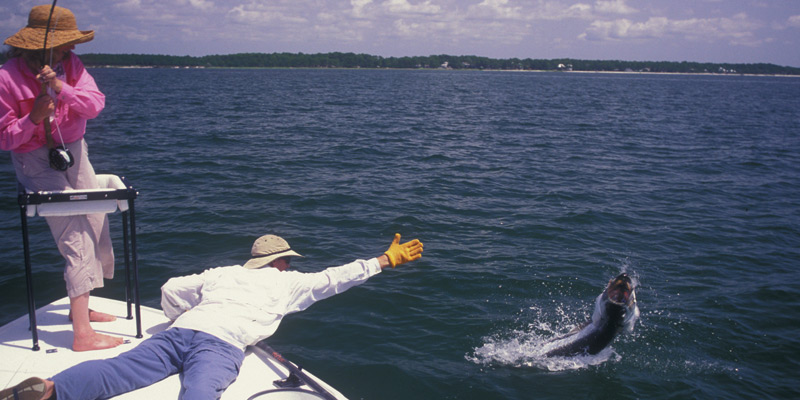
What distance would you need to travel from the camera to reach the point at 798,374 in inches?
263

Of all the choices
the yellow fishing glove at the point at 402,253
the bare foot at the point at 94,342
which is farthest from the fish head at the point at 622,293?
the bare foot at the point at 94,342

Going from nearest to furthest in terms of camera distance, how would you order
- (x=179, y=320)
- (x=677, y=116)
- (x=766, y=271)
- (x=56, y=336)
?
1. (x=179, y=320)
2. (x=56, y=336)
3. (x=766, y=271)
4. (x=677, y=116)

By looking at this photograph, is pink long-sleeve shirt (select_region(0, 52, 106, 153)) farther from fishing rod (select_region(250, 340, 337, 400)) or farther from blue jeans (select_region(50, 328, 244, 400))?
fishing rod (select_region(250, 340, 337, 400))

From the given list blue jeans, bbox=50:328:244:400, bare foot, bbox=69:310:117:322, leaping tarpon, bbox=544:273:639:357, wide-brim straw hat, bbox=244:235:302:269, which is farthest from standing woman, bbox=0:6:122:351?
leaping tarpon, bbox=544:273:639:357

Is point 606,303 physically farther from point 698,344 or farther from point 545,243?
point 545,243

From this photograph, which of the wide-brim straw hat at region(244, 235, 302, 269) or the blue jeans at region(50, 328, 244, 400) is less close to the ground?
the wide-brim straw hat at region(244, 235, 302, 269)

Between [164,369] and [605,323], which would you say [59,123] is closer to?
[164,369]

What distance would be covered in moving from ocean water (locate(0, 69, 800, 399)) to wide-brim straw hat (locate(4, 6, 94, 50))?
4.10 metres

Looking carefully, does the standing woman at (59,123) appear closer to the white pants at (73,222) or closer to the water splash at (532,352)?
the white pants at (73,222)

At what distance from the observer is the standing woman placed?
12.5 feet

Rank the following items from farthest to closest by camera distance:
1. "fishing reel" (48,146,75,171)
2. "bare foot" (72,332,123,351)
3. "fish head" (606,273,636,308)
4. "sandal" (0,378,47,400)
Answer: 1. "fish head" (606,273,636,308)
2. "bare foot" (72,332,123,351)
3. "fishing reel" (48,146,75,171)
4. "sandal" (0,378,47,400)

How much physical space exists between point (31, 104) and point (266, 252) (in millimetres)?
2092

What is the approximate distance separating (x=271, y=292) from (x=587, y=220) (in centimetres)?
936

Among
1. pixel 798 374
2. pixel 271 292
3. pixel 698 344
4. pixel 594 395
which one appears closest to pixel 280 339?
pixel 271 292
